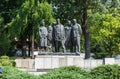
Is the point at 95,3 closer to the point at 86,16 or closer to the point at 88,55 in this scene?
the point at 86,16

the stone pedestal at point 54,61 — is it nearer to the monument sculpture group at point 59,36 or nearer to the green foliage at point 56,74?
the monument sculpture group at point 59,36

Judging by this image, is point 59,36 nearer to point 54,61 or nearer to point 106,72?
point 54,61

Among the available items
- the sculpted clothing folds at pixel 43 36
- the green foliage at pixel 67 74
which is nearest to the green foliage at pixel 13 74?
the green foliage at pixel 67 74

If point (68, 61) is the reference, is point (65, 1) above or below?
above

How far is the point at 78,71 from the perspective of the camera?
16.0 metres

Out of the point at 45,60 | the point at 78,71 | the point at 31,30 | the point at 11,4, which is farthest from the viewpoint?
the point at 11,4

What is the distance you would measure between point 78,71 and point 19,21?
21.6 metres

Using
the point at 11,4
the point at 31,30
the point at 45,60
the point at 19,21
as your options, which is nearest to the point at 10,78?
the point at 45,60

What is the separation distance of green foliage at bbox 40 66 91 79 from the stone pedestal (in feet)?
22.0

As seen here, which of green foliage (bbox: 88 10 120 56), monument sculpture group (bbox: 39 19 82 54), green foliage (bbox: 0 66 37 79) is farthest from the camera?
green foliage (bbox: 88 10 120 56)

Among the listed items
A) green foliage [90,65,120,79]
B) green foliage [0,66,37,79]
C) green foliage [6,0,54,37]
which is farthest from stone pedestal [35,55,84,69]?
green foliage [6,0,54,37]

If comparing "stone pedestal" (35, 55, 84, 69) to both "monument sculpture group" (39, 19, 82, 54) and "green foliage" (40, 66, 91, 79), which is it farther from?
"green foliage" (40, 66, 91, 79)

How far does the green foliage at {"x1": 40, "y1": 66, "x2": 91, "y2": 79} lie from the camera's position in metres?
14.8

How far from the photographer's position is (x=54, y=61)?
75.4 feet
